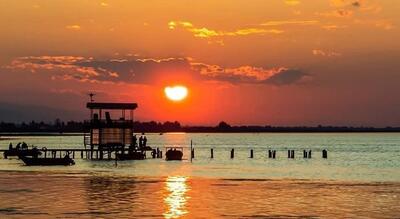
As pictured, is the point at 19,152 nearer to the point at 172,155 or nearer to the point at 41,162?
the point at 41,162

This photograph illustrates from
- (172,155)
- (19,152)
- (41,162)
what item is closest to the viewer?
(41,162)

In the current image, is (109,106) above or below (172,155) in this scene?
above

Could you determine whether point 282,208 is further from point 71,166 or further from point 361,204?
point 71,166

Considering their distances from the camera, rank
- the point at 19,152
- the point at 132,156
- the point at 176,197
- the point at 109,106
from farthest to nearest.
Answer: the point at 19,152, the point at 132,156, the point at 109,106, the point at 176,197

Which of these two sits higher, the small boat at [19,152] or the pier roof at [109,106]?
the pier roof at [109,106]

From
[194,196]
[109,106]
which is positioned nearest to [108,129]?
[109,106]

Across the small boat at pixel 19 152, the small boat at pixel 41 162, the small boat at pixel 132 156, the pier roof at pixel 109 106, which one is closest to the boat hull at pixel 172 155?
the small boat at pixel 132 156

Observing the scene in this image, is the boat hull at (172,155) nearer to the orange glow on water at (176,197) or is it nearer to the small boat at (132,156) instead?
the small boat at (132,156)

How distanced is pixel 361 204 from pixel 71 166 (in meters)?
59.5

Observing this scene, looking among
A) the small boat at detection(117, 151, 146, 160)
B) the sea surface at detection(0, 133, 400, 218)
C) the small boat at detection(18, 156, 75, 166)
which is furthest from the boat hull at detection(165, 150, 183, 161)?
the sea surface at detection(0, 133, 400, 218)

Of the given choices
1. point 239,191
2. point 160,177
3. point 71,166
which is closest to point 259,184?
point 239,191

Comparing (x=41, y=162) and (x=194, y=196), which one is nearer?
(x=194, y=196)

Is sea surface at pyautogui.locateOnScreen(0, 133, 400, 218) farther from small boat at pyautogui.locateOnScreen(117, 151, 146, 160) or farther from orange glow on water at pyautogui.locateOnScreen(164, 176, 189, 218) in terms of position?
small boat at pyautogui.locateOnScreen(117, 151, 146, 160)

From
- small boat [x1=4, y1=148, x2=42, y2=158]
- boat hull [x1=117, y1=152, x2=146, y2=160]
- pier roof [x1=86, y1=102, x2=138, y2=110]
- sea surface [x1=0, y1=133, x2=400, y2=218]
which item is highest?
pier roof [x1=86, y1=102, x2=138, y2=110]
